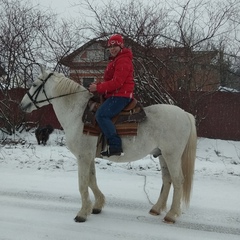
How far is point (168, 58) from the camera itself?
1127 centimetres

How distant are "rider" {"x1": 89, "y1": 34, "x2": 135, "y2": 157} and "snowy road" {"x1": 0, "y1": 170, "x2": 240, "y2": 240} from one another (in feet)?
3.32

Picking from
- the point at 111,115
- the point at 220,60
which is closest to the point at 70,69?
the point at 220,60

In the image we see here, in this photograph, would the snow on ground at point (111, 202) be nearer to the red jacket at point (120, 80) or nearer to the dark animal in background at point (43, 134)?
the red jacket at point (120, 80)

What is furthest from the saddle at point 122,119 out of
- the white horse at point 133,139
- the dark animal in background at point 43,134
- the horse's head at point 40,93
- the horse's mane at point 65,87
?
the dark animal in background at point 43,134

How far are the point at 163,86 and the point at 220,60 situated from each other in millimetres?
3412

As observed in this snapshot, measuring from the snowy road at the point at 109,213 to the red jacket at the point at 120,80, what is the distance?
1.78 metres

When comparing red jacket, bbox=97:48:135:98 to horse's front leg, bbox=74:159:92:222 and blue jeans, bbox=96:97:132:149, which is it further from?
horse's front leg, bbox=74:159:92:222

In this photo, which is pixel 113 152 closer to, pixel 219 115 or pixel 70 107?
pixel 70 107

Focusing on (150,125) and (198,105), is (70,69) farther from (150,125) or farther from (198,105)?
(150,125)

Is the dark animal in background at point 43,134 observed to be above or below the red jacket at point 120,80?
below

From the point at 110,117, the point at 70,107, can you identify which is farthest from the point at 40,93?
the point at 110,117

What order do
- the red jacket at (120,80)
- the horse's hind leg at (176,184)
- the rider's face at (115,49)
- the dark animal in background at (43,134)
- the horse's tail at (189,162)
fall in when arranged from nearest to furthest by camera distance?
the red jacket at (120,80)
the rider's face at (115,49)
the horse's hind leg at (176,184)
the horse's tail at (189,162)
the dark animal in background at (43,134)

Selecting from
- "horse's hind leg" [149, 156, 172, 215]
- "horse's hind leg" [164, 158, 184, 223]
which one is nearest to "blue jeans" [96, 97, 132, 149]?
"horse's hind leg" [164, 158, 184, 223]

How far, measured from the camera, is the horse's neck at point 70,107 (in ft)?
14.0
